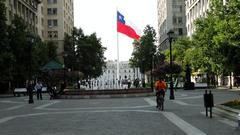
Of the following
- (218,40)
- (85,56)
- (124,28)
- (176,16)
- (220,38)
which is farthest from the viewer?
(176,16)

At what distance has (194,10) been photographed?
92.2 metres

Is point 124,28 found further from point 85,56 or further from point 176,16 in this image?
point 176,16

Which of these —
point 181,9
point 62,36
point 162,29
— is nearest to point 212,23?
point 62,36

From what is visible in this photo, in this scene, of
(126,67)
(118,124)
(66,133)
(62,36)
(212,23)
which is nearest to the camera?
(66,133)

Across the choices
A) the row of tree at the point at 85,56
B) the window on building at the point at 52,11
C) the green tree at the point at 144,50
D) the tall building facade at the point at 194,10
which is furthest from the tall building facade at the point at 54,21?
the tall building facade at the point at 194,10

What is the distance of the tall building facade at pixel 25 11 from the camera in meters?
71.0

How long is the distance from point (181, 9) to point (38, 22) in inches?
1722

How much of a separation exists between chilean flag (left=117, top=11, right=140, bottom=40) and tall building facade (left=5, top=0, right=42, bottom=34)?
24953mm

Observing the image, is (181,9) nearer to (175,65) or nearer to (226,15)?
(175,65)

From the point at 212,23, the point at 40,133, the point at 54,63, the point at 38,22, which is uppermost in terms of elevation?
the point at 38,22

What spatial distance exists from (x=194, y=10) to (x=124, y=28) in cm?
4571

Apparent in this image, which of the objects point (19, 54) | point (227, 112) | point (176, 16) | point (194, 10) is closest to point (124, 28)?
point (19, 54)

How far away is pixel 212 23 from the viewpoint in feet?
166

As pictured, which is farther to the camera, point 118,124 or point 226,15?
point 226,15
